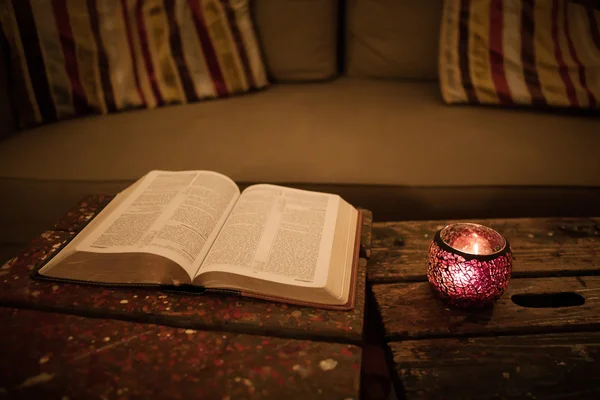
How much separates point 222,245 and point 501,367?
1.26 ft

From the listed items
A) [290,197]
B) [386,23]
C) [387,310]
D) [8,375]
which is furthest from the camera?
[386,23]

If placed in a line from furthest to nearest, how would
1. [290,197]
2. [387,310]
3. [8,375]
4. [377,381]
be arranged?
[377,381]
[290,197]
[387,310]
[8,375]

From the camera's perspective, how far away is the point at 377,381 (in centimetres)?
94

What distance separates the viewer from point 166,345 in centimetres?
59

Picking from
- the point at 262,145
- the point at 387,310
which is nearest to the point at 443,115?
the point at 262,145

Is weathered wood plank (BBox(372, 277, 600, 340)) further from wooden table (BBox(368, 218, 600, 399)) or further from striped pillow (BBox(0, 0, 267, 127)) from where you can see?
striped pillow (BBox(0, 0, 267, 127))

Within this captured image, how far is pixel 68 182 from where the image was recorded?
1.06 metres

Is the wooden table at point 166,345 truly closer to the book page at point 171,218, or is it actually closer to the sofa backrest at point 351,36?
the book page at point 171,218

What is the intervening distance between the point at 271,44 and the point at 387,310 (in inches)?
38.3

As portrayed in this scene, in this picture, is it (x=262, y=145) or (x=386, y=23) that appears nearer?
(x=262, y=145)

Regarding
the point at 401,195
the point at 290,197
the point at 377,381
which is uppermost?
the point at 290,197

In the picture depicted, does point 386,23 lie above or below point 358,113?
above

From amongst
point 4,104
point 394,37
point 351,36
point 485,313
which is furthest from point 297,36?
point 485,313

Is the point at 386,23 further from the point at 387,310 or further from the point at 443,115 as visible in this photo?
the point at 387,310
